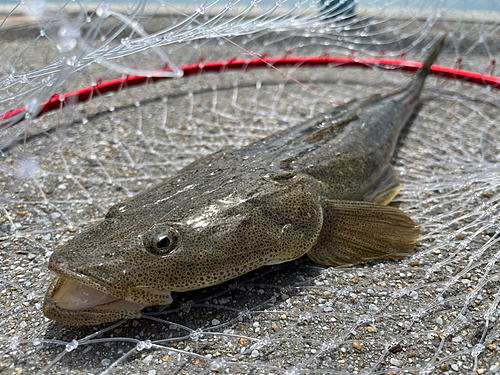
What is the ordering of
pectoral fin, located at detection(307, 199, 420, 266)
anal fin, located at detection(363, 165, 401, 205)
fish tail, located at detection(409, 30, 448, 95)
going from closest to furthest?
1. pectoral fin, located at detection(307, 199, 420, 266)
2. anal fin, located at detection(363, 165, 401, 205)
3. fish tail, located at detection(409, 30, 448, 95)

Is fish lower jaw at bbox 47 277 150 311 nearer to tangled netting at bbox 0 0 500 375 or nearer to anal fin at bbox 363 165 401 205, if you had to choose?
tangled netting at bbox 0 0 500 375

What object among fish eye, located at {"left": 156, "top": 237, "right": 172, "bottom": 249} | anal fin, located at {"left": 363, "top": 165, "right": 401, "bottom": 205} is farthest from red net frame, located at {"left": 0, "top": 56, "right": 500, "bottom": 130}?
fish eye, located at {"left": 156, "top": 237, "right": 172, "bottom": 249}

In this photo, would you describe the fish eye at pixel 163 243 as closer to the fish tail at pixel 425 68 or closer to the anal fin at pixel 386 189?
the anal fin at pixel 386 189

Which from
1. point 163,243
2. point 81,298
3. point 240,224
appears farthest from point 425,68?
point 81,298

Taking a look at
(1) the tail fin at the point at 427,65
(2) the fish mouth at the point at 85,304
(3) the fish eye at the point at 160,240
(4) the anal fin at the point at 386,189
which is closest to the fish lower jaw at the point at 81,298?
(2) the fish mouth at the point at 85,304

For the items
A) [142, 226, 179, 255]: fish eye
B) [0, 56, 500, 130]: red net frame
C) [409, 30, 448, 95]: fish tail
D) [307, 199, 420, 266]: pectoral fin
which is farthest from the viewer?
[409, 30, 448, 95]: fish tail

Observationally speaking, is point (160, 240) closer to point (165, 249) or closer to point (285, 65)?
point (165, 249)
